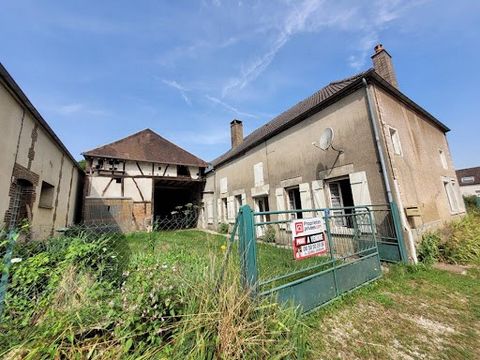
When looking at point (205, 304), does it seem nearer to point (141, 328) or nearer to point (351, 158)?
point (141, 328)

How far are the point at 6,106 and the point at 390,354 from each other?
26.7 feet

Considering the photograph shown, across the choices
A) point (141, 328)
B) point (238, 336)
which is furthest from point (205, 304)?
point (141, 328)

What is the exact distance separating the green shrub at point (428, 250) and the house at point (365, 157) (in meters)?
0.28

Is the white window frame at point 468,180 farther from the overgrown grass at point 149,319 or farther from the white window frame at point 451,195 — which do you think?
the overgrown grass at point 149,319

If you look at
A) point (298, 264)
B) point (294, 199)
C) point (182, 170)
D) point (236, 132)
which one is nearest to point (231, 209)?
point (294, 199)

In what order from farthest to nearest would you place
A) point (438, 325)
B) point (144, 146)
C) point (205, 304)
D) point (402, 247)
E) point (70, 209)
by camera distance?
point (144, 146) → point (70, 209) → point (402, 247) → point (438, 325) → point (205, 304)

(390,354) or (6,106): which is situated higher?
(6,106)

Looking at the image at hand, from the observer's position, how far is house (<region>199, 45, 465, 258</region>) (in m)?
5.67

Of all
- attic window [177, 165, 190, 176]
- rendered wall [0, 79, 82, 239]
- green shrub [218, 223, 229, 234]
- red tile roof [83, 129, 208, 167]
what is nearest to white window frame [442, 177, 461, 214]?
green shrub [218, 223, 229, 234]

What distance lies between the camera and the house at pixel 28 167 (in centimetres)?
477

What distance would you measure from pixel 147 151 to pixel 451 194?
1580cm

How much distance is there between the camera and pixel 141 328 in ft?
6.13

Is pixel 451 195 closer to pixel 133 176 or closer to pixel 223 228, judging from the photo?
pixel 223 228

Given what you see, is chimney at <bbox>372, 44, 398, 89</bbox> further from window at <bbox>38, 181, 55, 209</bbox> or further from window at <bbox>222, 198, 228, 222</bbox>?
window at <bbox>38, 181, 55, 209</bbox>
